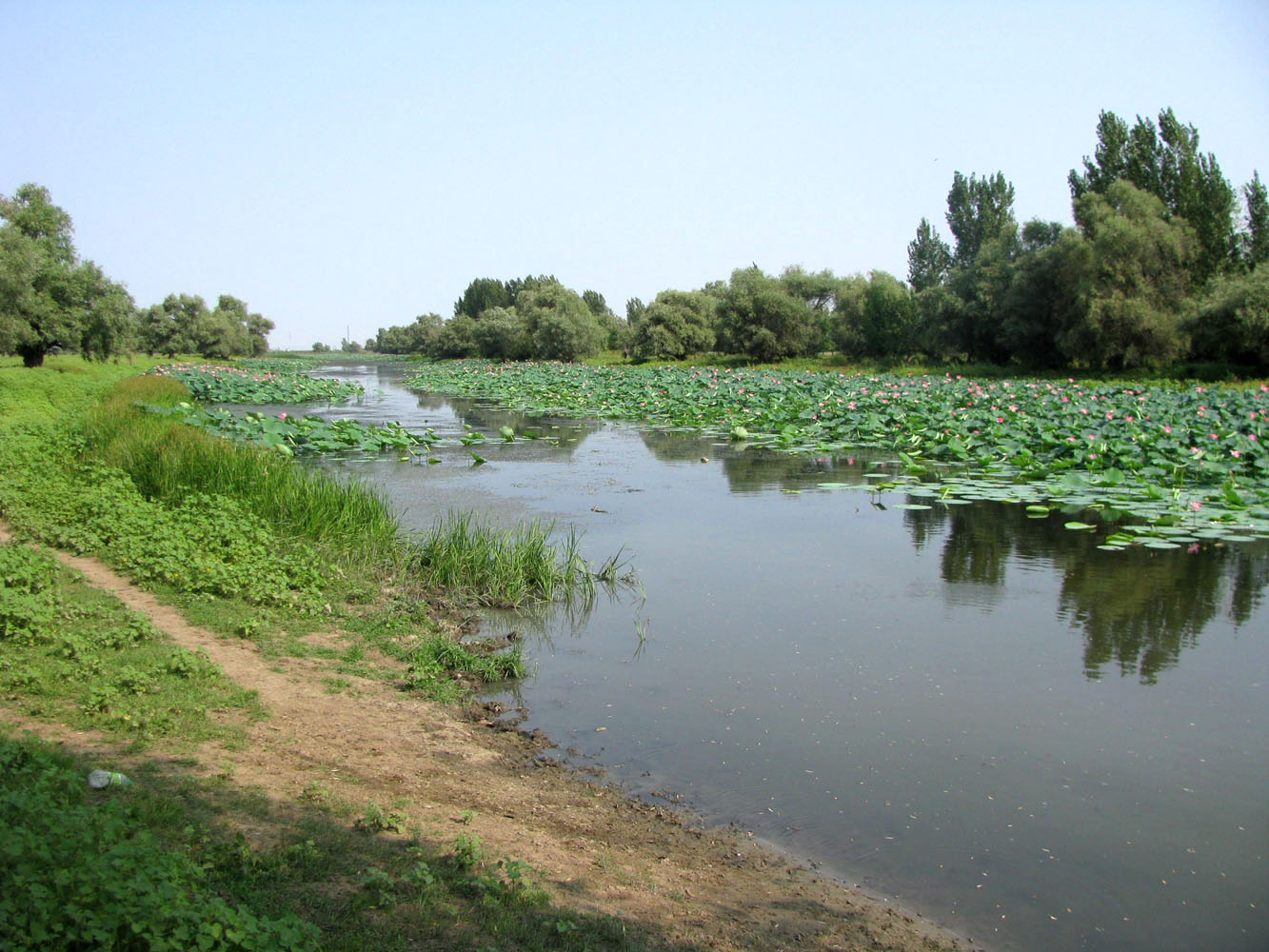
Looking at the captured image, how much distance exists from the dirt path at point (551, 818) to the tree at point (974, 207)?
1974 inches

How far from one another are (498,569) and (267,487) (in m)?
2.83

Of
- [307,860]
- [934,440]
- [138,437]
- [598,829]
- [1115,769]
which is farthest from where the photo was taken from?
[934,440]

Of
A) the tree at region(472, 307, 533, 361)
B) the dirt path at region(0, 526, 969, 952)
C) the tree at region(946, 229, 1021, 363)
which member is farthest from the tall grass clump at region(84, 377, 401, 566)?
the tree at region(472, 307, 533, 361)

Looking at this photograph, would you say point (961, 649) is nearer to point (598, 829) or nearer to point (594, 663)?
point (594, 663)

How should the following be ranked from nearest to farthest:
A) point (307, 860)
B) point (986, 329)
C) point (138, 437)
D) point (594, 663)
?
point (307, 860) < point (594, 663) < point (138, 437) < point (986, 329)

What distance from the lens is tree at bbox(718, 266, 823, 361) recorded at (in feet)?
155

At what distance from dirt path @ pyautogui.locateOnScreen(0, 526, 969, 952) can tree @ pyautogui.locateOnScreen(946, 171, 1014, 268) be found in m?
50.1

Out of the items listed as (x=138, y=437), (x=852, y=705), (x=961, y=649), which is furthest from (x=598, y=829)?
(x=138, y=437)

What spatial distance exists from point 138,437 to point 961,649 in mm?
9677

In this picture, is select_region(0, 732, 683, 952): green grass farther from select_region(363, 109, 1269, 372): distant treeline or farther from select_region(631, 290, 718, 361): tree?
select_region(631, 290, 718, 361): tree

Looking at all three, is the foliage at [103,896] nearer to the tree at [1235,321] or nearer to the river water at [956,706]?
the river water at [956,706]

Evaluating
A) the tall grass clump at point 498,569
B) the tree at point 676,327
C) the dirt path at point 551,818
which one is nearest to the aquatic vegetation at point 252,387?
the tree at point 676,327

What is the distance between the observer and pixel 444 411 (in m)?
29.2

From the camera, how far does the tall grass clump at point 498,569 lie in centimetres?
781
